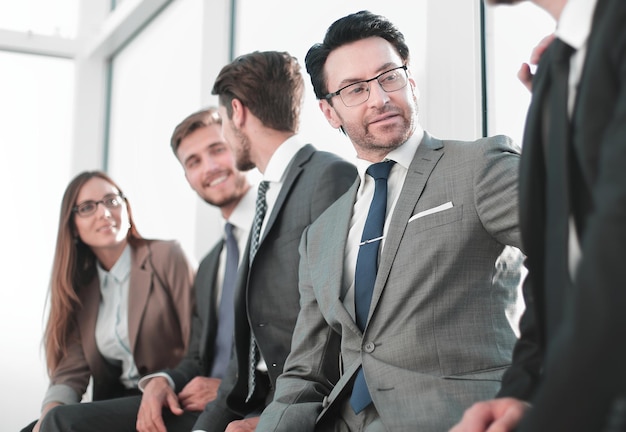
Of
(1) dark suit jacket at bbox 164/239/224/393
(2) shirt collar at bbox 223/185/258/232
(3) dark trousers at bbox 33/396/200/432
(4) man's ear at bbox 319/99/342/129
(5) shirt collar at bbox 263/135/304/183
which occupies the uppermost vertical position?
(4) man's ear at bbox 319/99/342/129

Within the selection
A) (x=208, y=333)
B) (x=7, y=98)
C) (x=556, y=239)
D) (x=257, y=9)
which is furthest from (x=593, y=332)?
(x=7, y=98)

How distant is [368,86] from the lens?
216 centimetres

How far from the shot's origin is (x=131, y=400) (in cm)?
299

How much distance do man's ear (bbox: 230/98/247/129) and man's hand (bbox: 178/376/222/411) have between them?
958 millimetres

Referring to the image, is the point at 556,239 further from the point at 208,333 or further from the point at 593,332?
the point at 208,333

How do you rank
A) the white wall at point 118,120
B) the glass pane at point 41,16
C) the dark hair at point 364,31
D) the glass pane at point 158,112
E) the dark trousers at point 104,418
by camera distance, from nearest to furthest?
the dark hair at point 364,31
the dark trousers at point 104,418
the white wall at point 118,120
the glass pane at point 158,112
the glass pane at point 41,16

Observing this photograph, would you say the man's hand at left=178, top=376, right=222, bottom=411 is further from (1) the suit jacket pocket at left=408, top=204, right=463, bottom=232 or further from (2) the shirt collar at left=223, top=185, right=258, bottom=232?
(1) the suit jacket pocket at left=408, top=204, right=463, bottom=232

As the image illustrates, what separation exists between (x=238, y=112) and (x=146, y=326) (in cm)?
106

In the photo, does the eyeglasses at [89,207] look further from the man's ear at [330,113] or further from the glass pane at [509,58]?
the glass pane at [509,58]

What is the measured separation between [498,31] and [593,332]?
76.7 inches

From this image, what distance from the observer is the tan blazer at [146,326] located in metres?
3.33

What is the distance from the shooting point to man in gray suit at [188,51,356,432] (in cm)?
254

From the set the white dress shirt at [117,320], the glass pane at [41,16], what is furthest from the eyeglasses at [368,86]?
the glass pane at [41,16]

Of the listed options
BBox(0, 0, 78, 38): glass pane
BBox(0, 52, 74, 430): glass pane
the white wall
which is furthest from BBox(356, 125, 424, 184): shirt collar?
BBox(0, 0, 78, 38): glass pane
